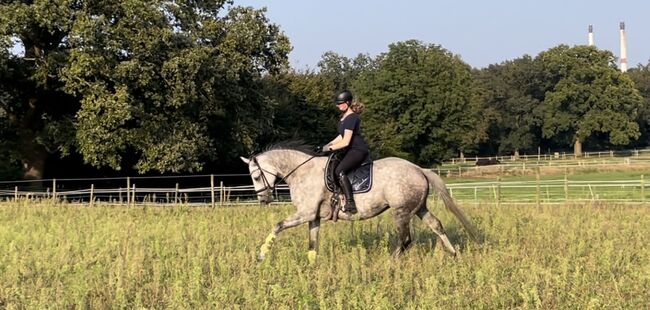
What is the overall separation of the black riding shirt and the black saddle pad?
0.23 meters

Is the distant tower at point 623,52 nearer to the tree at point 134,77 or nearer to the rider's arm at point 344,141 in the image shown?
the tree at point 134,77

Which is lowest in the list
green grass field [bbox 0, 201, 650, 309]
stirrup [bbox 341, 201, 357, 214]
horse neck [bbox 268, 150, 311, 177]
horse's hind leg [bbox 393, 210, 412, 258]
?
green grass field [bbox 0, 201, 650, 309]

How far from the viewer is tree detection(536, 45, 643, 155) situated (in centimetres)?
8631

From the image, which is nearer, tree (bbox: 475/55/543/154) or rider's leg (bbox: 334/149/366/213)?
rider's leg (bbox: 334/149/366/213)

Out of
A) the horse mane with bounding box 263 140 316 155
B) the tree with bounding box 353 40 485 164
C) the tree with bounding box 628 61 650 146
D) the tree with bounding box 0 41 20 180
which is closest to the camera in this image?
the horse mane with bounding box 263 140 316 155

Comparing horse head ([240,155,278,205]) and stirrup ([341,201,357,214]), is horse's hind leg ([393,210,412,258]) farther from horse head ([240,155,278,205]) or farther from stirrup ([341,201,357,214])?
horse head ([240,155,278,205])

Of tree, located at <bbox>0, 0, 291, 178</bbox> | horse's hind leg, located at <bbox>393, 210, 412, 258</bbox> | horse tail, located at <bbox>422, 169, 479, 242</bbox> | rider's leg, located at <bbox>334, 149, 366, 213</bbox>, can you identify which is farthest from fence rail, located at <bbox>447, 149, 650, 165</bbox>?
rider's leg, located at <bbox>334, 149, 366, 213</bbox>

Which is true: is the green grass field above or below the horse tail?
below

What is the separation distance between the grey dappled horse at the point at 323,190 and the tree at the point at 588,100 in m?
84.7

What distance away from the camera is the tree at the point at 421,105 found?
209ft

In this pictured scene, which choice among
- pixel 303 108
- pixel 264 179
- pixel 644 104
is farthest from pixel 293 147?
pixel 644 104

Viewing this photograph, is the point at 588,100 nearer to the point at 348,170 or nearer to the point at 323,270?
the point at 348,170

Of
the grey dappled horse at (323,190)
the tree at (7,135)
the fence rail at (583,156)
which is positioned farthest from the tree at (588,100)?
the grey dappled horse at (323,190)

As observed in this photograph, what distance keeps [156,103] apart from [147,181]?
25.1ft
